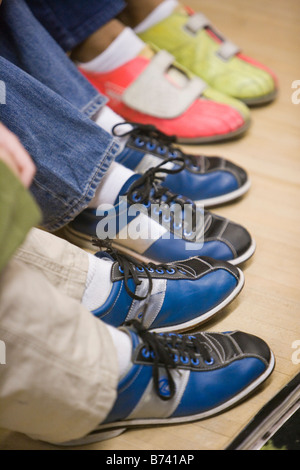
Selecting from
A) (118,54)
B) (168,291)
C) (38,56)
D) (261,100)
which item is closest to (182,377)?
(168,291)

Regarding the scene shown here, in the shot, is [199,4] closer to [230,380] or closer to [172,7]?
[172,7]

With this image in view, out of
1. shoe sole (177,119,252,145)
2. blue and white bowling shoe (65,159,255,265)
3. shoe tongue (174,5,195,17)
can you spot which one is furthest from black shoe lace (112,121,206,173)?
shoe tongue (174,5,195,17)

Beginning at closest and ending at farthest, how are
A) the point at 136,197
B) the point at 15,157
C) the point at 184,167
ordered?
1. the point at 15,157
2. the point at 136,197
3. the point at 184,167

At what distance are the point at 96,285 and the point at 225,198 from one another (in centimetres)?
49

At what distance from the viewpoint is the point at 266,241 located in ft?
3.84

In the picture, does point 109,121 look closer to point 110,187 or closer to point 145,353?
point 110,187

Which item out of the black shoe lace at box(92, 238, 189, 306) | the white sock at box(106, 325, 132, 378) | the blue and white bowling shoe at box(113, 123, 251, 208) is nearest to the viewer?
the white sock at box(106, 325, 132, 378)

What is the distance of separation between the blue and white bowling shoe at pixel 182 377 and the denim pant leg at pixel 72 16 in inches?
30.5

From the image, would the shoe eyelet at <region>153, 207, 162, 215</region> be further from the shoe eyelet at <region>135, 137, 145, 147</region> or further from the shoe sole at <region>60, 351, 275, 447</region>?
the shoe sole at <region>60, 351, 275, 447</region>

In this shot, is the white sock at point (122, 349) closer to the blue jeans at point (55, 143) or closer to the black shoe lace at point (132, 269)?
the black shoe lace at point (132, 269)

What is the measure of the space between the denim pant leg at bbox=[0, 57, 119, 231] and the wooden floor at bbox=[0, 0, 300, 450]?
334mm

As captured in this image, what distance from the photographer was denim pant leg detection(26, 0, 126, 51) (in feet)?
4.08

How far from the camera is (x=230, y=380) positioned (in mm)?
831

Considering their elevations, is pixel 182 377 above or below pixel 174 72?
below
